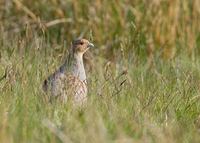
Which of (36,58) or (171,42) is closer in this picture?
(36,58)

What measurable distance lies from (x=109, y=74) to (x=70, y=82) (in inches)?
32.5

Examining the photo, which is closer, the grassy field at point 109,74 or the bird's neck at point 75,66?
the grassy field at point 109,74

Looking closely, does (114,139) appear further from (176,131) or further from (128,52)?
(128,52)

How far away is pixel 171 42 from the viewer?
991cm

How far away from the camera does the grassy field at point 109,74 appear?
4.59 metres

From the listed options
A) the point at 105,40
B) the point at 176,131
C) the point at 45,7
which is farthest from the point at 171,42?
the point at 176,131

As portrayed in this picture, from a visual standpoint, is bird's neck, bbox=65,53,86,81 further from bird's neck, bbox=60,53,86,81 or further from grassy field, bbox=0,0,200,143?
grassy field, bbox=0,0,200,143

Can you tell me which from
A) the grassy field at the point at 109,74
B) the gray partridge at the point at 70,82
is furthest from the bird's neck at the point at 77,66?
the grassy field at the point at 109,74

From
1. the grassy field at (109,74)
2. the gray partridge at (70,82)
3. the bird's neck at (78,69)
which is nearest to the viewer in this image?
the grassy field at (109,74)

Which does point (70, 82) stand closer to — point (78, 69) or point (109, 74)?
point (78, 69)

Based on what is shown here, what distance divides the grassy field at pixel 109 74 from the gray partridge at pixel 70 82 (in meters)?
0.09

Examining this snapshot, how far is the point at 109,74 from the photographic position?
6.63 meters

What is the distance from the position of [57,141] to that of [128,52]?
327 cm

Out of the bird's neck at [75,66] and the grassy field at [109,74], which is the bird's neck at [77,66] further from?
the grassy field at [109,74]
